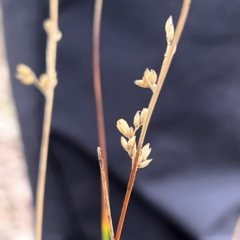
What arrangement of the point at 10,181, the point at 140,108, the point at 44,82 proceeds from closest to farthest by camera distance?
the point at 44,82, the point at 140,108, the point at 10,181

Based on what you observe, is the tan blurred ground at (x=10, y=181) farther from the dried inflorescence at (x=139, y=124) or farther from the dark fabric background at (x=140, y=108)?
the dried inflorescence at (x=139, y=124)

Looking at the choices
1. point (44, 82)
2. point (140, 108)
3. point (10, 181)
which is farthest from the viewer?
point (10, 181)

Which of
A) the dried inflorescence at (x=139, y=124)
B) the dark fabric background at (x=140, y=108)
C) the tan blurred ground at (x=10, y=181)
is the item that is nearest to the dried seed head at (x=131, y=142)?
the dried inflorescence at (x=139, y=124)

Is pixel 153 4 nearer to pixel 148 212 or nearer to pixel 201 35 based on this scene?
pixel 201 35

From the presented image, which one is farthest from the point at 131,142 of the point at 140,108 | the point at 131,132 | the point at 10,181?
the point at 10,181

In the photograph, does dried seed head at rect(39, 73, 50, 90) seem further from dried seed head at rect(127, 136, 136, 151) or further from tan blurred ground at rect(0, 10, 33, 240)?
tan blurred ground at rect(0, 10, 33, 240)

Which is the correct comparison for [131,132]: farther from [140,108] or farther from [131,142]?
[140,108]

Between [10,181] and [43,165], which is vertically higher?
[10,181]
